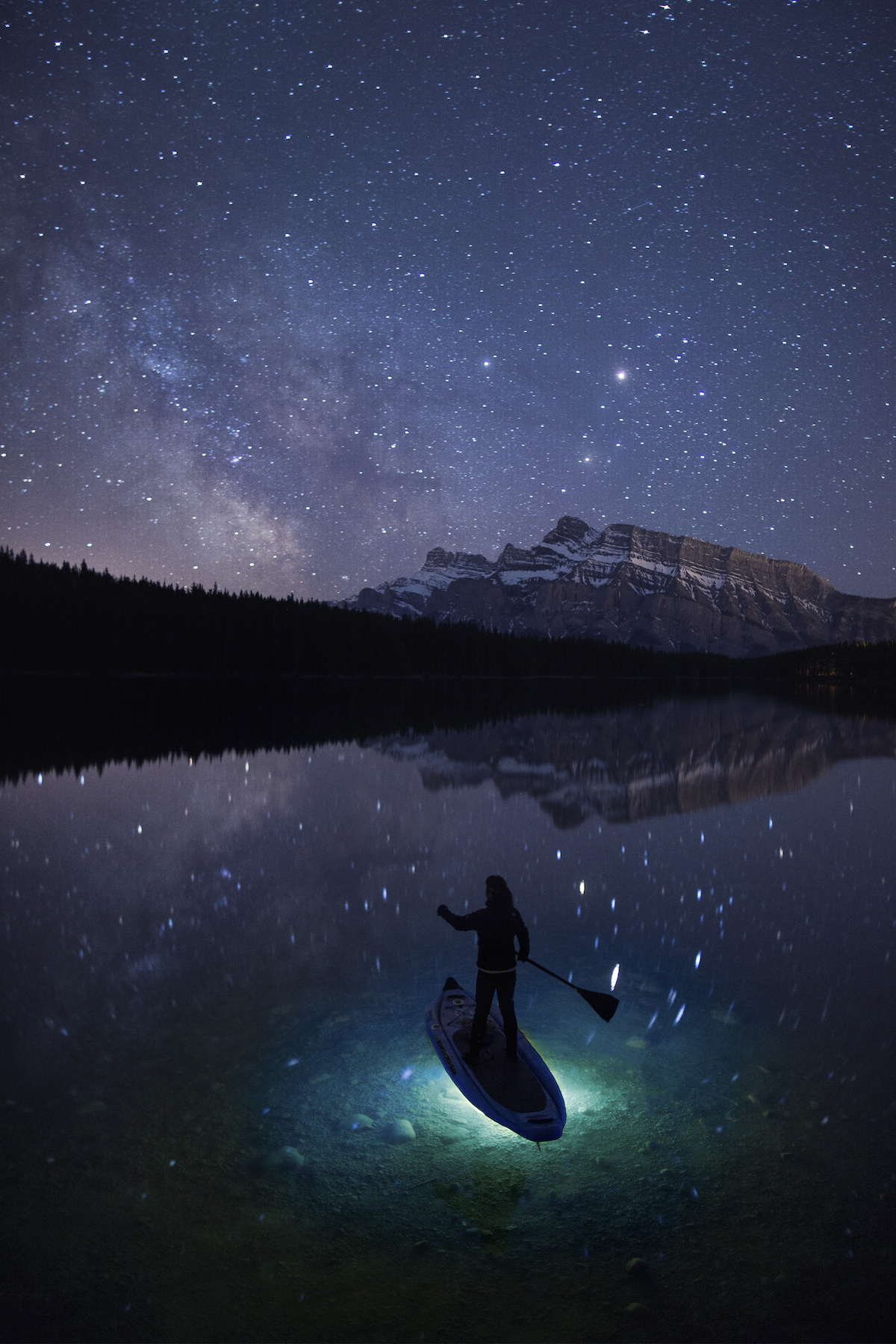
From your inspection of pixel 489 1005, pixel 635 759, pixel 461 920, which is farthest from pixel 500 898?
pixel 635 759

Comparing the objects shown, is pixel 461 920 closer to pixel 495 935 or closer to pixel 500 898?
pixel 495 935

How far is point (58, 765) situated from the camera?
3002 centimetres

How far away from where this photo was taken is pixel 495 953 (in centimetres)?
840

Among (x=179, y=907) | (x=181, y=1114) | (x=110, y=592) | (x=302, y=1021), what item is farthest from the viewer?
(x=110, y=592)

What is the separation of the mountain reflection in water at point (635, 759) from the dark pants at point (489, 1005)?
13418 mm

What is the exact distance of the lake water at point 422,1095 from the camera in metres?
5.61

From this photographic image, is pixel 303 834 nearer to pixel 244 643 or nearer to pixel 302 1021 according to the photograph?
pixel 302 1021

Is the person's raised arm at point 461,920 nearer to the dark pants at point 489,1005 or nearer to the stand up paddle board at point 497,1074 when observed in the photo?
the dark pants at point 489,1005

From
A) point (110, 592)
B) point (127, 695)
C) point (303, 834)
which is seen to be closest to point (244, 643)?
point (110, 592)

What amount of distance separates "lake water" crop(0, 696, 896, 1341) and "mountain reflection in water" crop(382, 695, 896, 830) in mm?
6189

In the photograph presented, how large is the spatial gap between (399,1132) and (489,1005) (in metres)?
1.64

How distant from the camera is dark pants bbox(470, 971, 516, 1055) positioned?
334 inches

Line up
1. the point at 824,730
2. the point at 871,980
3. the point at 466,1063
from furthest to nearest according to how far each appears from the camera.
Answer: the point at 824,730, the point at 871,980, the point at 466,1063

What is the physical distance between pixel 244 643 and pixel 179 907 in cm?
11268
